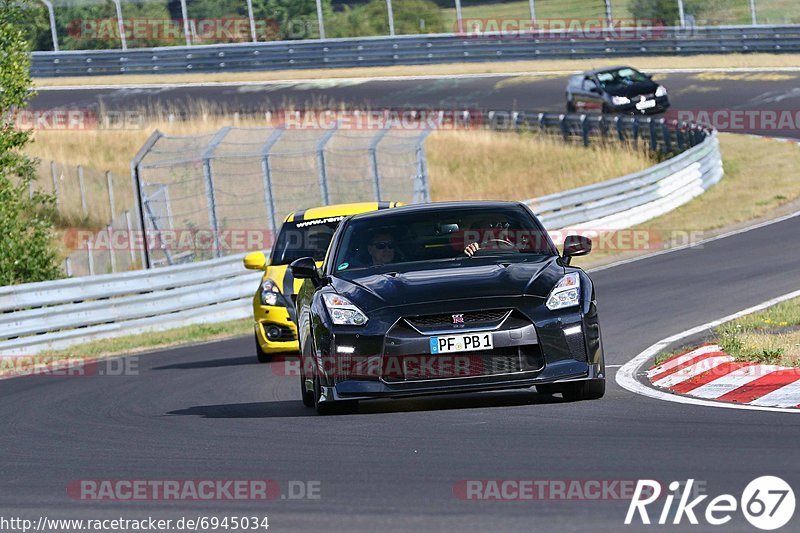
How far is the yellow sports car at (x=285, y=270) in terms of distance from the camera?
1490 centimetres

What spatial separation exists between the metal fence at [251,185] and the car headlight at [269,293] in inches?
241

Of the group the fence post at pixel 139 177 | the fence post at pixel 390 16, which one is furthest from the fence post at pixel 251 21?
the fence post at pixel 139 177

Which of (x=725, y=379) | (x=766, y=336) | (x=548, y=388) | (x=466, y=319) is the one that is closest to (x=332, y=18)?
(x=766, y=336)

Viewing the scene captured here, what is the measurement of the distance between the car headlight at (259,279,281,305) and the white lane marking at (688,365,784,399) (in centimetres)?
593

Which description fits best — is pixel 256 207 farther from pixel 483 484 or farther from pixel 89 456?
pixel 483 484

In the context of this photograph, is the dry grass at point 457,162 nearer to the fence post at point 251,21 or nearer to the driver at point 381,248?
the fence post at point 251,21

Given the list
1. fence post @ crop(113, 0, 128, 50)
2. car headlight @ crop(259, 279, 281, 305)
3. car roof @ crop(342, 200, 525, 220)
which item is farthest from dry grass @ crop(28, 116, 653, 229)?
car roof @ crop(342, 200, 525, 220)

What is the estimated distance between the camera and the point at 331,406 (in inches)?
381

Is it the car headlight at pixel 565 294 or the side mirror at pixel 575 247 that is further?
the side mirror at pixel 575 247

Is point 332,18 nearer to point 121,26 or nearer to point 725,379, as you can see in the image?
point 121,26

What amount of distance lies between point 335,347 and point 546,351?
132cm

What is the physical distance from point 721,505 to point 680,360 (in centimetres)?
553

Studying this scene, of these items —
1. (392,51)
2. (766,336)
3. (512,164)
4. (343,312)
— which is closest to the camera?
(343,312)

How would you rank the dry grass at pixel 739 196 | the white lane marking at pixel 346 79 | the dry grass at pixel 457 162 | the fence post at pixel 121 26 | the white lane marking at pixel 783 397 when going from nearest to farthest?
the white lane marking at pixel 783 397
the dry grass at pixel 739 196
the dry grass at pixel 457 162
the white lane marking at pixel 346 79
the fence post at pixel 121 26
